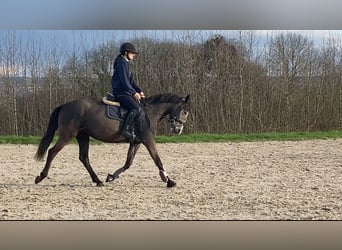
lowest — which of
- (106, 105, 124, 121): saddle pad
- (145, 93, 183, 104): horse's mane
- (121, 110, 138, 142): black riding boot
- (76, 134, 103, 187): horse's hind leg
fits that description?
(76, 134, 103, 187): horse's hind leg

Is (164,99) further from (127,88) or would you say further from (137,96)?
(127,88)

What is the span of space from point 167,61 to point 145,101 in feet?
2.07

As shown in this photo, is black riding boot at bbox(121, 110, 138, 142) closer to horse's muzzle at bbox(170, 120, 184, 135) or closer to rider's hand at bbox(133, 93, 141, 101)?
rider's hand at bbox(133, 93, 141, 101)

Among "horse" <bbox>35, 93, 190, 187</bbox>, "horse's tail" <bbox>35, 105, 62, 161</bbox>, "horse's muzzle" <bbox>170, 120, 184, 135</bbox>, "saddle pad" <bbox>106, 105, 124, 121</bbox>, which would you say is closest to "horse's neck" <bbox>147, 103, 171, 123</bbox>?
"horse" <bbox>35, 93, 190, 187</bbox>

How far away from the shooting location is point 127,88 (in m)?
3.88

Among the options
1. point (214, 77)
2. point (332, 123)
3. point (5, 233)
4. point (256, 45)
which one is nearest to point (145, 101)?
point (214, 77)

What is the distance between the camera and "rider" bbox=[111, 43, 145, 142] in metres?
3.54

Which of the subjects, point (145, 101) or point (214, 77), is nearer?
point (214, 77)

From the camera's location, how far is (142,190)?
431cm

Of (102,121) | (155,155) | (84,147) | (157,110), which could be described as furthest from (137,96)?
(84,147)

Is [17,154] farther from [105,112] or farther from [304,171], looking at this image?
[304,171]

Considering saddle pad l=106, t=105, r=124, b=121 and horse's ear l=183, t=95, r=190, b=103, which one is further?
saddle pad l=106, t=105, r=124, b=121

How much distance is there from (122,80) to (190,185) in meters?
1.21
